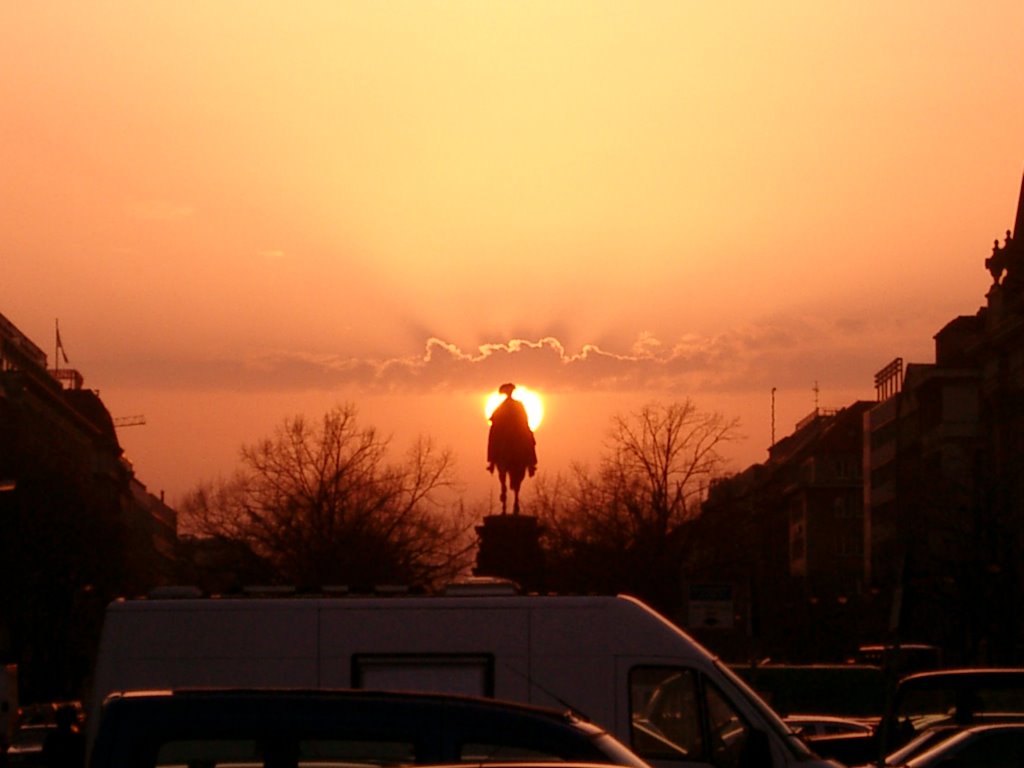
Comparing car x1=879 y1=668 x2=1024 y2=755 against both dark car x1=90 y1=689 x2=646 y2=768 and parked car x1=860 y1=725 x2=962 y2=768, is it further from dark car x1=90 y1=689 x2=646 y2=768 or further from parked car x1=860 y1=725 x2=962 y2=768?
dark car x1=90 y1=689 x2=646 y2=768

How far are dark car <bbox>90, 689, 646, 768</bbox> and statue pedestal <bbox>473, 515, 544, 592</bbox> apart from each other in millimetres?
37586

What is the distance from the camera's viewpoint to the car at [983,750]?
20.3 meters

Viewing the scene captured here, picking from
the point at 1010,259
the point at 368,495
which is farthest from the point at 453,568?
the point at 1010,259

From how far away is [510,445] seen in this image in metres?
48.3

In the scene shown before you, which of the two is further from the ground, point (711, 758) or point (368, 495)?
point (368, 495)

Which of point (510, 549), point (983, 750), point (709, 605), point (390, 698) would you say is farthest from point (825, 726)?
point (390, 698)

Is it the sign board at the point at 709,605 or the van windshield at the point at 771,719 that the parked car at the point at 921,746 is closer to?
the van windshield at the point at 771,719

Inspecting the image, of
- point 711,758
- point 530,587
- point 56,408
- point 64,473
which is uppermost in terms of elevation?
point 56,408

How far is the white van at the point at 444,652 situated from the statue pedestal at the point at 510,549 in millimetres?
30215

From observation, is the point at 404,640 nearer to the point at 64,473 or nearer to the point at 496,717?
the point at 496,717

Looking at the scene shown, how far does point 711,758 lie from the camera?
15328 mm

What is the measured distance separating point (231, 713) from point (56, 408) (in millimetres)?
139171

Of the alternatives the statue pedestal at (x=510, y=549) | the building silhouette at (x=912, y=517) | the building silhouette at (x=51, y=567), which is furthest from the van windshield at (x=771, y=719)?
the building silhouette at (x=51, y=567)

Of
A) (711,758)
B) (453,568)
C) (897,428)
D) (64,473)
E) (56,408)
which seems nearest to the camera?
(711,758)
